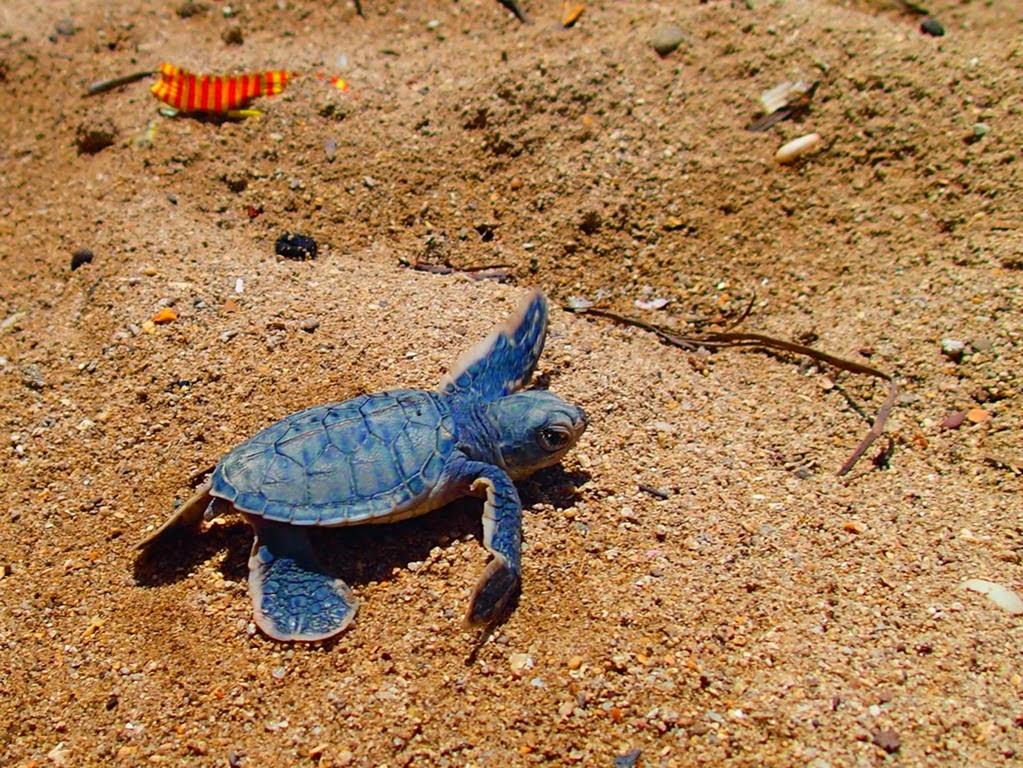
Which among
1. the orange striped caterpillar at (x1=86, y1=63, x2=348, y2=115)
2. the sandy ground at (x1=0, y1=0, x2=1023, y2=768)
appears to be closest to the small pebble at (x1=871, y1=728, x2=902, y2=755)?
the sandy ground at (x1=0, y1=0, x2=1023, y2=768)

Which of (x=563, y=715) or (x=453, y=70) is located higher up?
(x=453, y=70)

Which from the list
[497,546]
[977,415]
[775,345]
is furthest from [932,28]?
[497,546]

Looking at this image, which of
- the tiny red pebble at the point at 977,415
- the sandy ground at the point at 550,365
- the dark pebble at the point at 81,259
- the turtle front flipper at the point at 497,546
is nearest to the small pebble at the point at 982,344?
the sandy ground at the point at 550,365

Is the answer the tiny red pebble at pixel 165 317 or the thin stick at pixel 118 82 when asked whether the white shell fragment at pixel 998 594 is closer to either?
the tiny red pebble at pixel 165 317

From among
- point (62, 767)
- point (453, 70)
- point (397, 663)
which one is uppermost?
point (453, 70)

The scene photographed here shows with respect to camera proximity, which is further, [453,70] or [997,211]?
[453,70]

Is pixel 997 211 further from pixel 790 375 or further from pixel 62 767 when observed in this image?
pixel 62 767

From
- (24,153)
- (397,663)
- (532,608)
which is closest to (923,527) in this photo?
(532,608)
